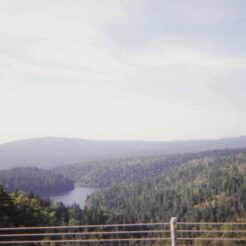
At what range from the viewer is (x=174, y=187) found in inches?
7717

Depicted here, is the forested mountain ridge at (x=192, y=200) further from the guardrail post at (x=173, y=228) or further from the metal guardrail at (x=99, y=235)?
the guardrail post at (x=173, y=228)

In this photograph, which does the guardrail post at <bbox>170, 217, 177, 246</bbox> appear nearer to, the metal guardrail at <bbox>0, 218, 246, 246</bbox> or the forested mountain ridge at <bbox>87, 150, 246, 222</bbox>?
the metal guardrail at <bbox>0, 218, 246, 246</bbox>

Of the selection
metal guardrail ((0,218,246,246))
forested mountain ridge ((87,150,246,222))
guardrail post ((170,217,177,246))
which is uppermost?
guardrail post ((170,217,177,246))

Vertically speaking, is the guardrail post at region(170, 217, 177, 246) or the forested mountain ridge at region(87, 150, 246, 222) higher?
the guardrail post at region(170, 217, 177, 246)

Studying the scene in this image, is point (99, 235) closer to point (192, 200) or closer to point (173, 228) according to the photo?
point (173, 228)

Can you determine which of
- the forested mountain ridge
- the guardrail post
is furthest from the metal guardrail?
the forested mountain ridge

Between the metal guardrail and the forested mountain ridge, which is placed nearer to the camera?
the metal guardrail

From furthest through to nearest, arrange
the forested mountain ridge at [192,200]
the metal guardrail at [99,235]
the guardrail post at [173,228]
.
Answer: the forested mountain ridge at [192,200] < the metal guardrail at [99,235] < the guardrail post at [173,228]

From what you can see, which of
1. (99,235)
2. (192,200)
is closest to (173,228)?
(99,235)

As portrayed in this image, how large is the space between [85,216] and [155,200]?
92407 millimetres

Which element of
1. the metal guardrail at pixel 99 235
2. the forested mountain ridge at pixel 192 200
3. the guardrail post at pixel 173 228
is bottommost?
the forested mountain ridge at pixel 192 200

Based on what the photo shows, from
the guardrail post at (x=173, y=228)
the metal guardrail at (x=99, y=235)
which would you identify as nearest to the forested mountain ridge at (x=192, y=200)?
the metal guardrail at (x=99, y=235)

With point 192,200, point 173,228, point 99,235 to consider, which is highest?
point 173,228

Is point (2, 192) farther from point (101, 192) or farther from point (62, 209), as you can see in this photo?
point (101, 192)
